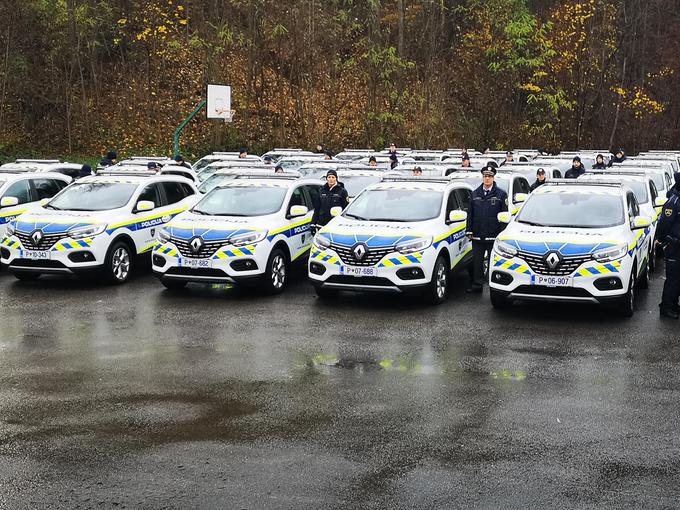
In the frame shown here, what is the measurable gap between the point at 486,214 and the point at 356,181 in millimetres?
5012

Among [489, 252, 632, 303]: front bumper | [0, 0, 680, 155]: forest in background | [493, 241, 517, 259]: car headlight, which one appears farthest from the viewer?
[0, 0, 680, 155]: forest in background

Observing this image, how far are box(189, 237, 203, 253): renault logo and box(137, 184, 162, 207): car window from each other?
8.49 ft

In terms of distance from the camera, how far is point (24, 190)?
17547mm

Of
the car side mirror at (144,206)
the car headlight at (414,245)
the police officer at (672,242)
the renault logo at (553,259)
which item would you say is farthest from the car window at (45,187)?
the police officer at (672,242)

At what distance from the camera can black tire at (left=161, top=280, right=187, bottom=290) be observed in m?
14.2

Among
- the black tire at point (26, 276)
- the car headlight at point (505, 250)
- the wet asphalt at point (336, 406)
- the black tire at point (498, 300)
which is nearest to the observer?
the wet asphalt at point (336, 406)

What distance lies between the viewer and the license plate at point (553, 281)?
12.0 meters

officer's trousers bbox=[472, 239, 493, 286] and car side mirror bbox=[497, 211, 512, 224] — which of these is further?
officer's trousers bbox=[472, 239, 493, 286]

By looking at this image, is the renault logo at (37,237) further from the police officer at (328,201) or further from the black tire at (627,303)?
the black tire at (627,303)

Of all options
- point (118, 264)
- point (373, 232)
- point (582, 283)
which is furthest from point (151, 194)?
point (582, 283)

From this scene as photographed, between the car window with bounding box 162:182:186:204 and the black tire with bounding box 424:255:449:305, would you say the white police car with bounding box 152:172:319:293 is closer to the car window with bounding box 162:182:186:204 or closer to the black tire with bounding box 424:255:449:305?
the car window with bounding box 162:182:186:204

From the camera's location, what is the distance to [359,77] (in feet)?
167

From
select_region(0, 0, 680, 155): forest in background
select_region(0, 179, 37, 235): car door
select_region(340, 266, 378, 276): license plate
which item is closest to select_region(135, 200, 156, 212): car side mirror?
select_region(0, 179, 37, 235): car door

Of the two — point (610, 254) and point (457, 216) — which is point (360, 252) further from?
point (610, 254)
